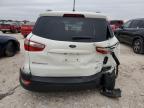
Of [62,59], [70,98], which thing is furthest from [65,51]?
[70,98]

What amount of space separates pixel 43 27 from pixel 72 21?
54 centimetres

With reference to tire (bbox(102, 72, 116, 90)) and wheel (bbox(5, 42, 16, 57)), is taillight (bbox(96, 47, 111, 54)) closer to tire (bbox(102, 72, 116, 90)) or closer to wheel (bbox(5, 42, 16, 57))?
tire (bbox(102, 72, 116, 90))

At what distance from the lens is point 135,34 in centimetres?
968

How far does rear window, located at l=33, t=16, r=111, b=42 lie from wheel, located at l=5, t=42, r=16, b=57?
4375mm

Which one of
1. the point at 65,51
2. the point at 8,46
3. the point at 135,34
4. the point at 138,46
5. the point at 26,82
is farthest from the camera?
the point at 135,34

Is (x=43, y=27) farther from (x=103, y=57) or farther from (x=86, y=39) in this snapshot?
(x=103, y=57)

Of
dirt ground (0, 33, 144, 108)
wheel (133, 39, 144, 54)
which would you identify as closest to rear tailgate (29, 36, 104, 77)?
dirt ground (0, 33, 144, 108)

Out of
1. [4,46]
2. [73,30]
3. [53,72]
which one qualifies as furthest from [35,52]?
[4,46]

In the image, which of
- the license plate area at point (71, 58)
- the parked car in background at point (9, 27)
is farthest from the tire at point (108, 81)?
the parked car in background at point (9, 27)

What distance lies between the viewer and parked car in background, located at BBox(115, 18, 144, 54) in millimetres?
9263

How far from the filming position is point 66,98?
4277mm

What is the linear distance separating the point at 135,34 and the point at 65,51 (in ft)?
22.3

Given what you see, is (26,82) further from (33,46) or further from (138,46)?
(138,46)

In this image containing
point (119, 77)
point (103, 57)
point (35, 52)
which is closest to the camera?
point (35, 52)
